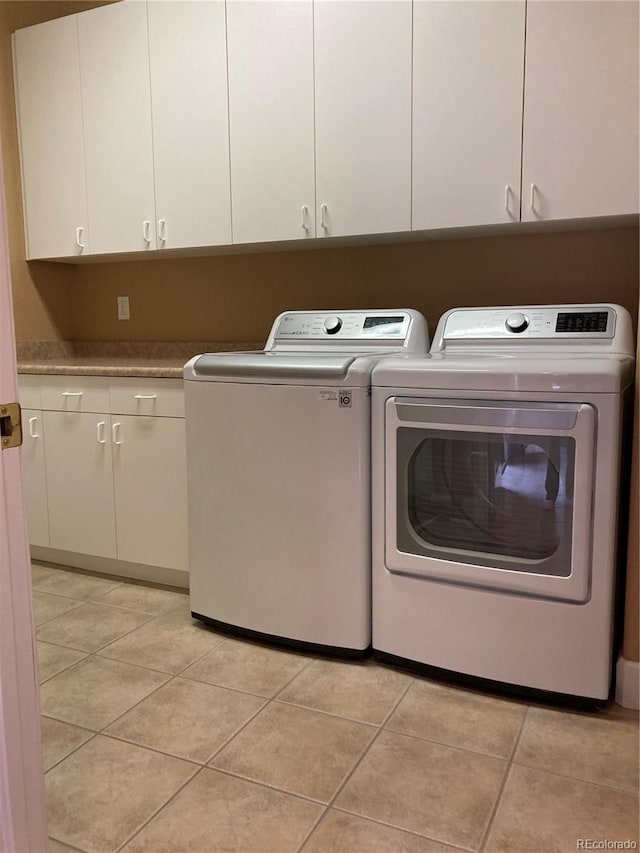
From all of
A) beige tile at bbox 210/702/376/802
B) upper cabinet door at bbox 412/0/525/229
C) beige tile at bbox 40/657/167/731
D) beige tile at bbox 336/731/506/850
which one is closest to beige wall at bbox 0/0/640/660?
upper cabinet door at bbox 412/0/525/229

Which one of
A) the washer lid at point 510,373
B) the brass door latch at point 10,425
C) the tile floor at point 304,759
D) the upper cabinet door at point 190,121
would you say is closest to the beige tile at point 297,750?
the tile floor at point 304,759

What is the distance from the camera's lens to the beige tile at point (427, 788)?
1.50 meters

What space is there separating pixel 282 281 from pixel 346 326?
25.9 inches

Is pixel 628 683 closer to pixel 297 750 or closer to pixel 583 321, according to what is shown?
pixel 297 750

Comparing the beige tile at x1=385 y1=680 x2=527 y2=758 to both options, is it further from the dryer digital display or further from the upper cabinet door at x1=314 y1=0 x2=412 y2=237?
the upper cabinet door at x1=314 y1=0 x2=412 y2=237

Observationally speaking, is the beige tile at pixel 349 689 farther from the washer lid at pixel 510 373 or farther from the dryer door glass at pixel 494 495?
the washer lid at pixel 510 373

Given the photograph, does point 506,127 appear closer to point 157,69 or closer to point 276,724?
point 157,69

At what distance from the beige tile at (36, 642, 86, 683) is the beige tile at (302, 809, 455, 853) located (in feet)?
3.54

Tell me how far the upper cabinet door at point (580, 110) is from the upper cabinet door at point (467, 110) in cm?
5

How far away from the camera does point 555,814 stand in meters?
1.52

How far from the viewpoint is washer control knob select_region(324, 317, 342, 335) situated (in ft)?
8.43

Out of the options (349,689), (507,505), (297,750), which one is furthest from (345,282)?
(297,750)

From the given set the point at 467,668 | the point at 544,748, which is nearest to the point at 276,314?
the point at 467,668

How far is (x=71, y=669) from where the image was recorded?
220 centimetres
